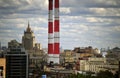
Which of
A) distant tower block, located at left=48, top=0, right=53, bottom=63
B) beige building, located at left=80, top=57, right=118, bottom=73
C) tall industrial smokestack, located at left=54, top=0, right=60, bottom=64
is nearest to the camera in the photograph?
tall industrial smokestack, located at left=54, top=0, right=60, bottom=64

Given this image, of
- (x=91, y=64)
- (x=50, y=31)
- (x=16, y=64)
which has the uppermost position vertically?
(x=50, y=31)

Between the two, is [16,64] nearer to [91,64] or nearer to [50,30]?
[50,30]

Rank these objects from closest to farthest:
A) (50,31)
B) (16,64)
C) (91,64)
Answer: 1. (16,64)
2. (50,31)
3. (91,64)

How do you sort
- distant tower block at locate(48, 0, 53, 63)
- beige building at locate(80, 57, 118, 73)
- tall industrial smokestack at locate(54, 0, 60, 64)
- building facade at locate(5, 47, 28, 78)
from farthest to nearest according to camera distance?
beige building at locate(80, 57, 118, 73) → distant tower block at locate(48, 0, 53, 63) → tall industrial smokestack at locate(54, 0, 60, 64) → building facade at locate(5, 47, 28, 78)

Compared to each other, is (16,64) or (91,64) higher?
(91,64)

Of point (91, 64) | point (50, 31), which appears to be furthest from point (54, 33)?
point (91, 64)

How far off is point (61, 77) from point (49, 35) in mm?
4061

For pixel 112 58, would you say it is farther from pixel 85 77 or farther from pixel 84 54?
pixel 85 77

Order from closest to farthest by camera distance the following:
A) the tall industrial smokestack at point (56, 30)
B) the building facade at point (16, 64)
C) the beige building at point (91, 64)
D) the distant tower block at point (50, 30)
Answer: the building facade at point (16, 64) → the tall industrial smokestack at point (56, 30) → the distant tower block at point (50, 30) → the beige building at point (91, 64)

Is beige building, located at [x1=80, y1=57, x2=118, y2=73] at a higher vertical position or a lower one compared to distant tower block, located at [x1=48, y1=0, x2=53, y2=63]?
lower

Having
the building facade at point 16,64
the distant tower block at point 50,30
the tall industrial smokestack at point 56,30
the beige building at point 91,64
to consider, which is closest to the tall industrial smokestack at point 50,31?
the distant tower block at point 50,30

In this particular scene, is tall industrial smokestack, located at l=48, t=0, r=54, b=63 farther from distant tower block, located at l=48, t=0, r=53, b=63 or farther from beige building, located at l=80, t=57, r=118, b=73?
beige building, located at l=80, t=57, r=118, b=73

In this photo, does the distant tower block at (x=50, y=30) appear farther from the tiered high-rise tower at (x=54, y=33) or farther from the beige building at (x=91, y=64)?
the beige building at (x=91, y=64)

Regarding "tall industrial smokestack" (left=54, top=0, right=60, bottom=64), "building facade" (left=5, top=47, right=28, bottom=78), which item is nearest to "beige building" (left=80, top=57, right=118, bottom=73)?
"tall industrial smokestack" (left=54, top=0, right=60, bottom=64)
